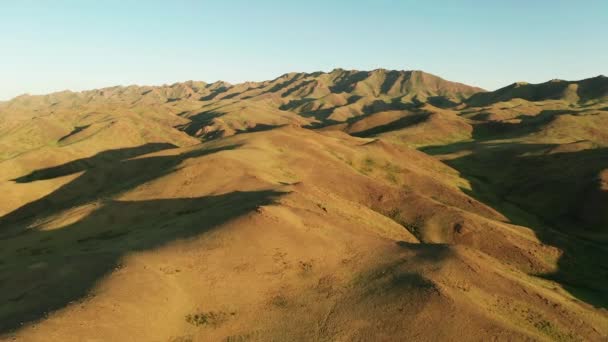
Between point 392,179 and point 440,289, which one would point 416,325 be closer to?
point 440,289

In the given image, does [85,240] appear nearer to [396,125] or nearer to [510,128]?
[396,125]

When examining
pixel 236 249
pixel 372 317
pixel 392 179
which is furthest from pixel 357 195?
pixel 372 317

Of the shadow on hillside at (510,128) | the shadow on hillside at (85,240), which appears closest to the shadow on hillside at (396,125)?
the shadow on hillside at (510,128)

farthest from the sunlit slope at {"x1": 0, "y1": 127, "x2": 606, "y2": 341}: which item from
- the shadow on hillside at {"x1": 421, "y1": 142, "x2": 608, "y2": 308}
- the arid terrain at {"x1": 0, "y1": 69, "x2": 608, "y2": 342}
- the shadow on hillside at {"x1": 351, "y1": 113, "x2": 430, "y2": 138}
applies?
the shadow on hillside at {"x1": 351, "y1": 113, "x2": 430, "y2": 138}

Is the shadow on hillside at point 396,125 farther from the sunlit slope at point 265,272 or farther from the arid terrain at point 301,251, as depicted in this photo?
the sunlit slope at point 265,272

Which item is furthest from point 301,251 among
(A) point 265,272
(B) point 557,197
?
(B) point 557,197

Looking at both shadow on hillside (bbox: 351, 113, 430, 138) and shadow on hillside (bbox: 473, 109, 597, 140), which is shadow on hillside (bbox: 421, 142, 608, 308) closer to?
shadow on hillside (bbox: 473, 109, 597, 140)
